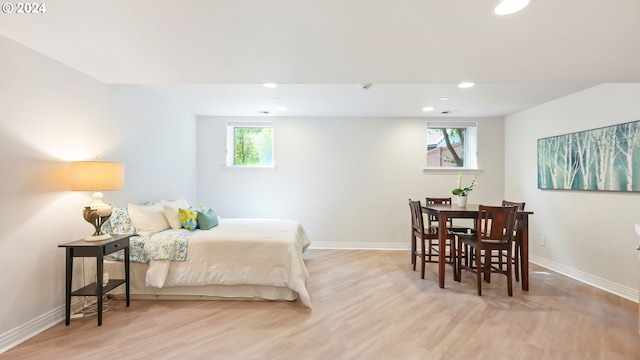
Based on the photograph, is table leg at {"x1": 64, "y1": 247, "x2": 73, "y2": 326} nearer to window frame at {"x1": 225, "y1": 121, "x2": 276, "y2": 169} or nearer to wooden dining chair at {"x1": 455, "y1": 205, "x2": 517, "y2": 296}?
window frame at {"x1": 225, "y1": 121, "x2": 276, "y2": 169}

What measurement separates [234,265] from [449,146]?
14.4 feet

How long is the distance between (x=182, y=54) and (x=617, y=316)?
14.7ft

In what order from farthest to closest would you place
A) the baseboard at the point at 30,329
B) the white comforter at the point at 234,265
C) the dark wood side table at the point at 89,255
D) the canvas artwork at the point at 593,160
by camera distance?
the canvas artwork at the point at 593,160 < the white comforter at the point at 234,265 < the dark wood side table at the point at 89,255 < the baseboard at the point at 30,329

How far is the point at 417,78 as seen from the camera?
2518 millimetres

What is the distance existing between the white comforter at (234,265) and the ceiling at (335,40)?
1.68 meters

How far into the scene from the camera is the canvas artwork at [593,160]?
2830mm

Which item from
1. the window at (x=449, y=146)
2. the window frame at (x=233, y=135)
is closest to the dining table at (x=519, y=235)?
the window at (x=449, y=146)

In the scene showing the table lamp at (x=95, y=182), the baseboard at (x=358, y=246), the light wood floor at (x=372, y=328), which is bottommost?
the light wood floor at (x=372, y=328)

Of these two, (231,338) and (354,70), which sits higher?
(354,70)

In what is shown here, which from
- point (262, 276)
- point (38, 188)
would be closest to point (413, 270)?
point (262, 276)

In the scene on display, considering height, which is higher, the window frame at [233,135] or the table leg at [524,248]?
the window frame at [233,135]

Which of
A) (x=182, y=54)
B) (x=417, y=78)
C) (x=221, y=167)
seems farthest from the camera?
(x=221, y=167)

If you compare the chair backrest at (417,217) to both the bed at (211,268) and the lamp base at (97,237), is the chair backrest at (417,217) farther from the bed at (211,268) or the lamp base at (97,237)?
the lamp base at (97,237)

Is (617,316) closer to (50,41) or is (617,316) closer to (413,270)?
(413,270)
